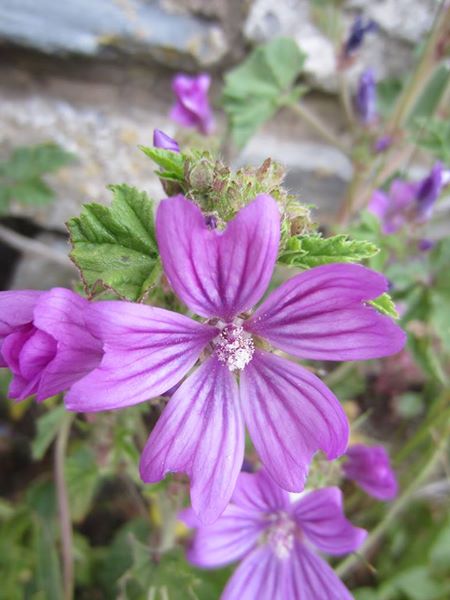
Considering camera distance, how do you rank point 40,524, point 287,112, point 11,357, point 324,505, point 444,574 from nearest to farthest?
point 11,357
point 324,505
point 40,524
point 444,574
point 287,112

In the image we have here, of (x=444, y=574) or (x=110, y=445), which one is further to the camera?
(x=444, y=574)

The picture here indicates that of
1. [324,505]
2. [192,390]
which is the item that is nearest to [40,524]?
[324,505]

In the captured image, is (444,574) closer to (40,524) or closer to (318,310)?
(40,524)

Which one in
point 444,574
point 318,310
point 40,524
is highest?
point 318,310

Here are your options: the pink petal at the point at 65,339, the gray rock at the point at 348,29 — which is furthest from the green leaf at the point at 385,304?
the gray rock at the point at 348,29

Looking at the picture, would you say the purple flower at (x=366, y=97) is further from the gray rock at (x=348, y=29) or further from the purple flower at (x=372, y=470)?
the purple flower at (x=372, y=470)

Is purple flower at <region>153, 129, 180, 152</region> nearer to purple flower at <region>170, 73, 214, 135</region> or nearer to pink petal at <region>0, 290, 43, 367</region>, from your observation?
pink petal at <region>0, 290, 43, 367</region>

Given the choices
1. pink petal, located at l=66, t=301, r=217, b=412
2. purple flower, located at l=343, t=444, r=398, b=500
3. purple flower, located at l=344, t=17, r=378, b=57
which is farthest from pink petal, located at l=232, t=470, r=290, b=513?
purple flower, located at l=344, t=17, r=378, b=57
